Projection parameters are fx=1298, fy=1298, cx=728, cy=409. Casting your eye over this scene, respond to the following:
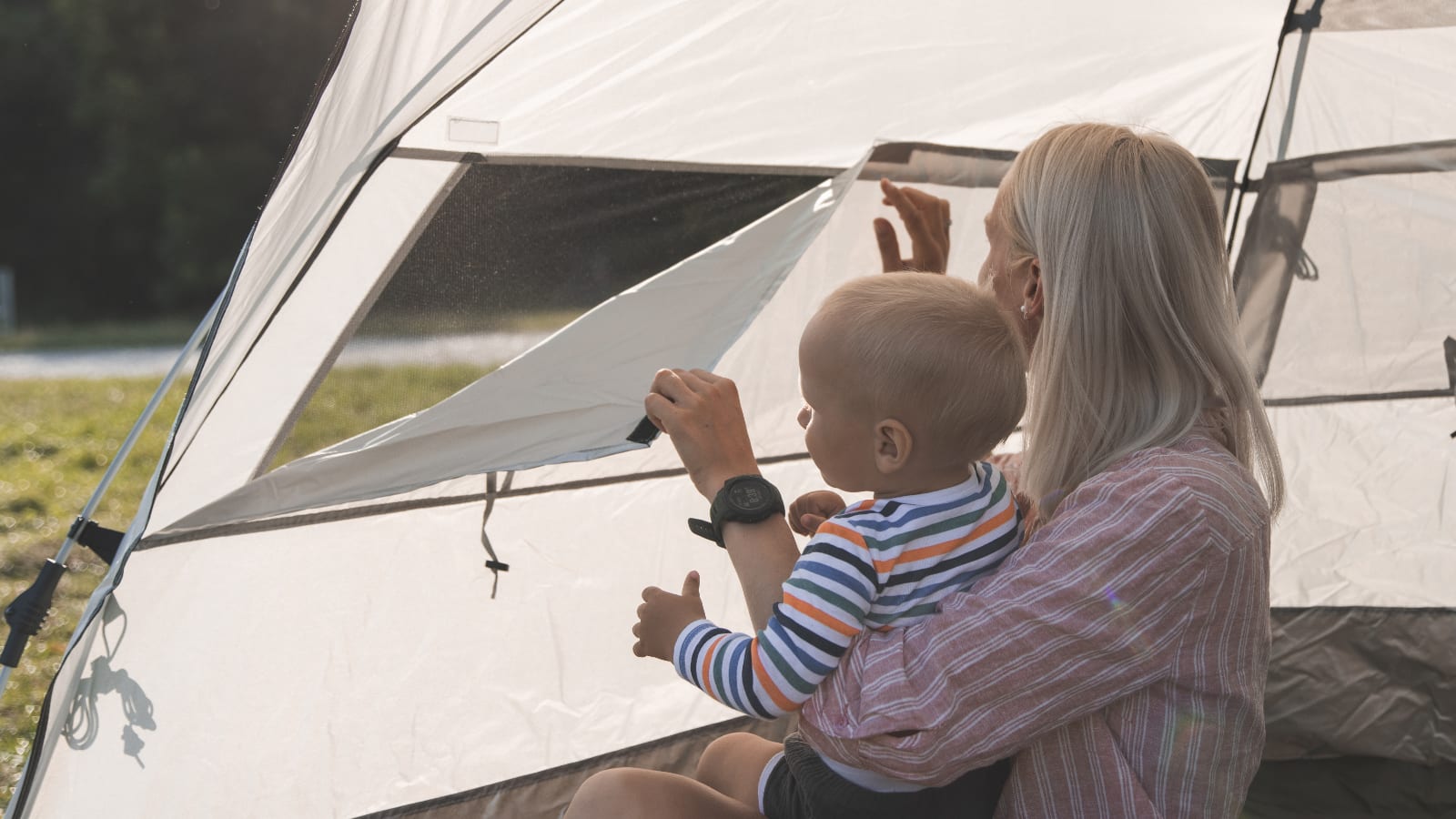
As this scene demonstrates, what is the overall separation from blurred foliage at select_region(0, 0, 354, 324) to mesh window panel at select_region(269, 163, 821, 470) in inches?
466

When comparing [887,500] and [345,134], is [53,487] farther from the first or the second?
[887,500]

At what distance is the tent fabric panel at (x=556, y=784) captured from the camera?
1.66 meters

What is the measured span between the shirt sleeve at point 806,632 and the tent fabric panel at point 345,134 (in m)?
0.64

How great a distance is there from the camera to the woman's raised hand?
1.59 metres

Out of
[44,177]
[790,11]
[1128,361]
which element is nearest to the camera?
[1128,361]

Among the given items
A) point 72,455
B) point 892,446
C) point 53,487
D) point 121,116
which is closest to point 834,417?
point 892,446

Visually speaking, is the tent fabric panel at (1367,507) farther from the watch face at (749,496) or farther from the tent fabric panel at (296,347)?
the tent fabric panel at (296,347)

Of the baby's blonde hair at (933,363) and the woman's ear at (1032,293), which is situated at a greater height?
the woman's ear at (1032,293)

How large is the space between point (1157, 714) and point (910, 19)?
3.72 feet

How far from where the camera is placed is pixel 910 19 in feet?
6.01

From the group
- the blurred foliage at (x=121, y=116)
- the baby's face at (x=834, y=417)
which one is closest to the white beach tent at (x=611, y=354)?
the baby's face at (x=834, y=417)

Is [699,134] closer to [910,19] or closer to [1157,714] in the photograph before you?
[910,19]

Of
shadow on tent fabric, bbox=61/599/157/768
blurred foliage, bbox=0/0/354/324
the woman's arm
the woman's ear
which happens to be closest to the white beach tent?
shadow on tent fabric, bbox=61/599/157/768

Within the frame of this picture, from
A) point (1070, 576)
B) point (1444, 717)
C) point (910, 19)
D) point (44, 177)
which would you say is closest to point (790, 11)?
point (910, 19)
